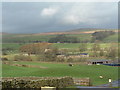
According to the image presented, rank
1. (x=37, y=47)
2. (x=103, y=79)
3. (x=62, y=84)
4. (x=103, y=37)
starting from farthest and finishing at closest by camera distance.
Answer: (x=103, y=37) < (x=37, y=47) < (x=103, y=79) < (x=62, y=84)

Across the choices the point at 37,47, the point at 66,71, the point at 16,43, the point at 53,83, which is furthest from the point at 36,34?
the point at 53,83

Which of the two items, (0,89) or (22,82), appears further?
(22,82)

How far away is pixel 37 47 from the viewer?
102938 millimetres

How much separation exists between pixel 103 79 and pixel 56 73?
5492 millimetres

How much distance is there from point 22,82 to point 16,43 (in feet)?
355

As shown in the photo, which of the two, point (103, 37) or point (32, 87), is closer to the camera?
point (32, 87)

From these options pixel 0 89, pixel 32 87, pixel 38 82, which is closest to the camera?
pixel 0 89

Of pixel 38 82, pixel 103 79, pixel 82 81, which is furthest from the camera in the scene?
pixel 103 79

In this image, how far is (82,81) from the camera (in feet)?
71.0

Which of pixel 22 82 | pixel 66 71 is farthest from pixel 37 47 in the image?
pixel 22 82

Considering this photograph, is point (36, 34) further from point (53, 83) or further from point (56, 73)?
point (53, 83)

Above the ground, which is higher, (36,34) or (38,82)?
(36,34)

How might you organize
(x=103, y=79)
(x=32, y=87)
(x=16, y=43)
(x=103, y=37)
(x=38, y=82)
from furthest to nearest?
1. (x=103, y=37)
2. (x=16, y=43)
3. (x=103, y=79)
4. (x=38, y=82)
5. (x=32, y=87)

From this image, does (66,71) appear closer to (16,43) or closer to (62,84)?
(62,84)
